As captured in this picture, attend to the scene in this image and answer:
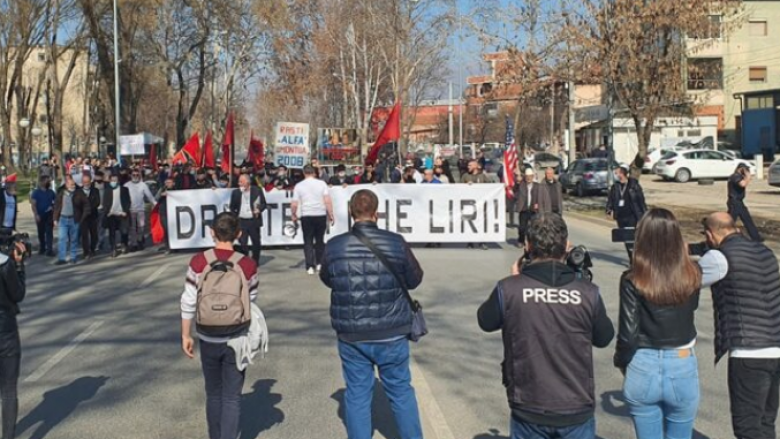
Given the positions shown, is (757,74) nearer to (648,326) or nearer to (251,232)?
(251,232)

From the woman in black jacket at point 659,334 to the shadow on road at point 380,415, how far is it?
2059 millimetres

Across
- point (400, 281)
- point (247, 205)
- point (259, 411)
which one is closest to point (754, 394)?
point (400, 281)

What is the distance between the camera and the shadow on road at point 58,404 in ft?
21.1

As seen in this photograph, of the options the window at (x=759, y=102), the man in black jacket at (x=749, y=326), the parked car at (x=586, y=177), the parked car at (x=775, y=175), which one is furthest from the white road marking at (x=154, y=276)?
the window at (x=759, y=102)

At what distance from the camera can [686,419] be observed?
14.9 feet

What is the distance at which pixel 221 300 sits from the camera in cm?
536

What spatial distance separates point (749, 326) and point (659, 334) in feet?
2.63

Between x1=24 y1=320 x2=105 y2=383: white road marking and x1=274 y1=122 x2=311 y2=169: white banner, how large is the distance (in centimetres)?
1473

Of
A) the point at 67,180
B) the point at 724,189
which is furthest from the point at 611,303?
the point at 724,189

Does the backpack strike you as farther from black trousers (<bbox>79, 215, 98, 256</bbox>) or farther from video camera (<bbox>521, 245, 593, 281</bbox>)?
black trousers (<bbox>79, 215, 98, 256</bbox>)

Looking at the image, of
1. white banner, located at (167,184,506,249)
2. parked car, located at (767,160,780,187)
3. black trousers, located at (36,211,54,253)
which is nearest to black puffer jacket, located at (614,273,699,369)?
white banner, located at (167,184,506,249)

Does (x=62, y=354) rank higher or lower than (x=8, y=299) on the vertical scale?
lower

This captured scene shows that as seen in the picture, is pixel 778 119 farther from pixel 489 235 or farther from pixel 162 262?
pixel 162 262

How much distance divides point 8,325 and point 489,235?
1308 cm
